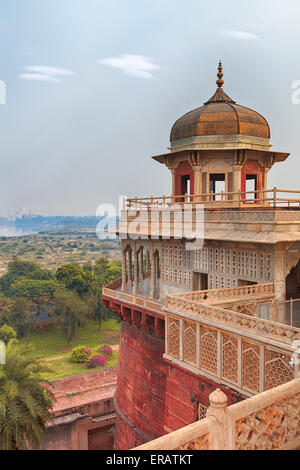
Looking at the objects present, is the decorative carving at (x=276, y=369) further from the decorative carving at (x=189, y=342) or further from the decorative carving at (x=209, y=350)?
the decorative carving at (x=189, y=342)

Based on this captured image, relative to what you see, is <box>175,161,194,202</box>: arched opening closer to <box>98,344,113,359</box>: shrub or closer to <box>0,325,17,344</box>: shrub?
<box>98,344,113,359</box>: shrub

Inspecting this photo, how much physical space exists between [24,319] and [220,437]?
43.7 m

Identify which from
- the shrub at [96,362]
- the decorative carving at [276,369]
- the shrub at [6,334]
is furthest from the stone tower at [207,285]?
the shrub at [6,334]

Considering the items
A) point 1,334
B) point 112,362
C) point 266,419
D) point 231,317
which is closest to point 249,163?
point 231,317

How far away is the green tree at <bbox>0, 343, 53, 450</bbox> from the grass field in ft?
63.9

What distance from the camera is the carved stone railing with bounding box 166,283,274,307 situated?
33.3 feet

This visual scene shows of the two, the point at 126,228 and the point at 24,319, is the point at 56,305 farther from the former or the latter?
the point at 126,228

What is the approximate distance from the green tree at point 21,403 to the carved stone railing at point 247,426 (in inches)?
397

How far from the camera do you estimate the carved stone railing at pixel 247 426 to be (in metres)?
4.25

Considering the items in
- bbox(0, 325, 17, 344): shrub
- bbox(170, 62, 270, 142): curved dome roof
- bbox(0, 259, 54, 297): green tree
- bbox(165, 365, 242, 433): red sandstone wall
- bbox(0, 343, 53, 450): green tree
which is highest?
bbox(170, 62, 270, 142): curved dome roof

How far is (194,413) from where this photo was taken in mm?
10469

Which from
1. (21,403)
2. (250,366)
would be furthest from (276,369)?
(21,403)

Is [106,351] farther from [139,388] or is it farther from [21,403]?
[21,403]

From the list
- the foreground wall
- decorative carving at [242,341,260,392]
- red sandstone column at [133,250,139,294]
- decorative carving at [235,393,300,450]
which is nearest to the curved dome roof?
red sandstone column at [133,250,139,294]
